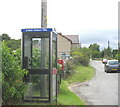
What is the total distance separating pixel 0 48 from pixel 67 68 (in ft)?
45.0

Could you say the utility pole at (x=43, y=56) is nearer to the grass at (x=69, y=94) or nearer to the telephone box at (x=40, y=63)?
the telephone box at (x=40, y=63)

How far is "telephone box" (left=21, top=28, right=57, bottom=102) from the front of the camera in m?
7.88

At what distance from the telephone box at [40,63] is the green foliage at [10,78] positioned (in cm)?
101

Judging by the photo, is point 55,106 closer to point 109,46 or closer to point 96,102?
point 96,102

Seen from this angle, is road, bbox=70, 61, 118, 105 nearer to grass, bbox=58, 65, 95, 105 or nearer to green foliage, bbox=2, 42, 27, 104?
grass, bbox=58, 65, 95, 105

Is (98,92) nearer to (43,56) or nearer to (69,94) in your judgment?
(69,94)

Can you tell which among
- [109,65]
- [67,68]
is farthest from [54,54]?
[109,65]

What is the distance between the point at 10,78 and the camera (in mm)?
6777

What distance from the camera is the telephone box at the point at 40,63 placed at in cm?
788

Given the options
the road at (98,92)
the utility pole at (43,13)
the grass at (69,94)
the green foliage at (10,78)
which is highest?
the utility pole at (43,13)

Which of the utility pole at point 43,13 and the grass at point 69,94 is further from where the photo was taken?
the grass at point 69,94

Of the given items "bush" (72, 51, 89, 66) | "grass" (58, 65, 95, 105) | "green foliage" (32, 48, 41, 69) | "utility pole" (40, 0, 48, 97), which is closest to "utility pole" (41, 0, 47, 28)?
"utility pole" (40, 0, 48, 97)

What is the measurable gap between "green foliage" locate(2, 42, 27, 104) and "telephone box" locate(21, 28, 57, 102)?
1007mm

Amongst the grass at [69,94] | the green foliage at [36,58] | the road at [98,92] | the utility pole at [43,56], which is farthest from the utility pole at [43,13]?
the road at [98,92]
